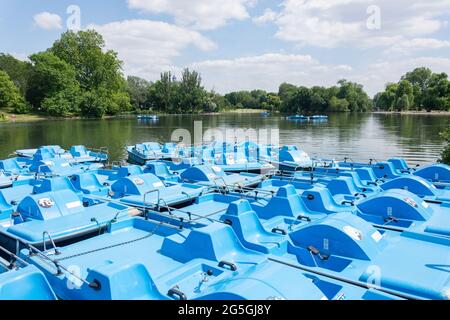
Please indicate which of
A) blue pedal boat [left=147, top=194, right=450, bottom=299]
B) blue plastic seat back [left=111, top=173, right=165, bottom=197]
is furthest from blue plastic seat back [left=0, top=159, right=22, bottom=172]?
blue pedal boat [left=147, top=194, right=450, bottom=299]

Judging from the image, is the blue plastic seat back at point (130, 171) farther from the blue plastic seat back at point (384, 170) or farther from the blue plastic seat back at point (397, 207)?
the blue plastic seat back at point (384, 170)

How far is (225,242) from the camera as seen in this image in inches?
267

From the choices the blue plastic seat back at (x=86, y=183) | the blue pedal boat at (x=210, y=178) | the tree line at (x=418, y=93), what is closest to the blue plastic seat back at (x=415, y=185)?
the blue pedal boat at (x=210, y=178)

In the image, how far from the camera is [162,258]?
726 cm

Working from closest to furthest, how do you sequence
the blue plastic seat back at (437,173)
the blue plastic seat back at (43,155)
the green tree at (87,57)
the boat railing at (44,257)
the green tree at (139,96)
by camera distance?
the boat railing at (44,257) → the blue plastic seat back at (437,173) → the blue plastic seat back at (43,155) → the green tree at (87,57) → the green tree at (139,96)

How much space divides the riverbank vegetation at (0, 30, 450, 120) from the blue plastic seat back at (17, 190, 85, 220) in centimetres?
6903

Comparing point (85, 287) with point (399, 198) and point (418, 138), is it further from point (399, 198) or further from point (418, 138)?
point (418, 138)

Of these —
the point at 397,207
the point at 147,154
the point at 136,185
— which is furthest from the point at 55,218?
the point at 147,154

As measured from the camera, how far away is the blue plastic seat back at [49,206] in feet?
28.3

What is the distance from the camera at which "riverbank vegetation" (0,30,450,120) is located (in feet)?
241

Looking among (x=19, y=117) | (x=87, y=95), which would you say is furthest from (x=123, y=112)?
(x=19, y=117)

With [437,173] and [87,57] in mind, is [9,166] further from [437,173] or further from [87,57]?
[87,57]

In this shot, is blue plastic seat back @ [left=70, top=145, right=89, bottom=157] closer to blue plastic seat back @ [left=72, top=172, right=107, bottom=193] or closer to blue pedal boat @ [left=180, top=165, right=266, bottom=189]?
blue plastic seat back @ [left=72, top=172, right=107, bottom=193]
